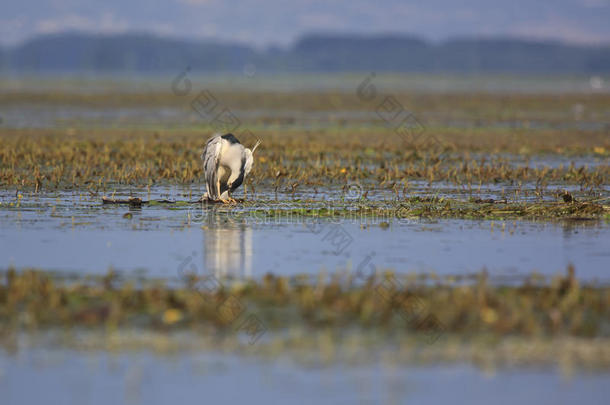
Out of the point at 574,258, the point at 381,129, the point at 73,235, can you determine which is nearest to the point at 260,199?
the point at 73,235

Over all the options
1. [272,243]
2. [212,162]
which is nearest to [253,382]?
[272,243]

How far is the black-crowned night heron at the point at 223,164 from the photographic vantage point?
15789mm

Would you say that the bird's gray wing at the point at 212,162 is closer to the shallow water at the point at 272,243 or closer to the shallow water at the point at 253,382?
the shallow water at the point at 272,243

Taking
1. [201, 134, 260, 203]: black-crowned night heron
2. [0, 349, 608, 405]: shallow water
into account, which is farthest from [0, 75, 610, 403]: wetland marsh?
[201, 134, 260, 203]: black-crowned night heron

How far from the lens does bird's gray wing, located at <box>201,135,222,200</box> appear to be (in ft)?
51.6

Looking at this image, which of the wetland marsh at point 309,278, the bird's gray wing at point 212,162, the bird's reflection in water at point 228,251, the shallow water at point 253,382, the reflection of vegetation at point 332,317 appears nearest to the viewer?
the shallow water at point 253,382

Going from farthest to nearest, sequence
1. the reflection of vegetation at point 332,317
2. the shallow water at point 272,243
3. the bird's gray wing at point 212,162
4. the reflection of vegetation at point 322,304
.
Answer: the bird's gray wing at point 212,162 < the shallow water at point 272,243 < the reflection of vegetation at point 322,304 < the reflection of vegetation at point 332,317

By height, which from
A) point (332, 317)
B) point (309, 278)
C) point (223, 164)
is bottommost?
point (332, 317)

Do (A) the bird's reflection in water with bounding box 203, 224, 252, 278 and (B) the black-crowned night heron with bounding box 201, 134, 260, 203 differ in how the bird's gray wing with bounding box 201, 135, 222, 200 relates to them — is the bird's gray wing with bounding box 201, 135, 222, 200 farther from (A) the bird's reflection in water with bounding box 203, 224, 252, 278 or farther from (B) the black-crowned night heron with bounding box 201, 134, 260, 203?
(A) the bird's reflection in water with bounding box 203, 224, 252, 278

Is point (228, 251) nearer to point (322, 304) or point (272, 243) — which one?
point (272, 243)

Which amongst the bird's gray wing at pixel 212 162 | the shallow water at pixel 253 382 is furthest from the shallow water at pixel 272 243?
the shallow water at pixel 253 382

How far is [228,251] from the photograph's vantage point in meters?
11.7

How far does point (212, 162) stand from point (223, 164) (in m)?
0.25

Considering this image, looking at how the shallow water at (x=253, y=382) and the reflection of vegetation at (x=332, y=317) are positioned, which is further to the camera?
the reflection of vegetation at (x=332, y=317)
